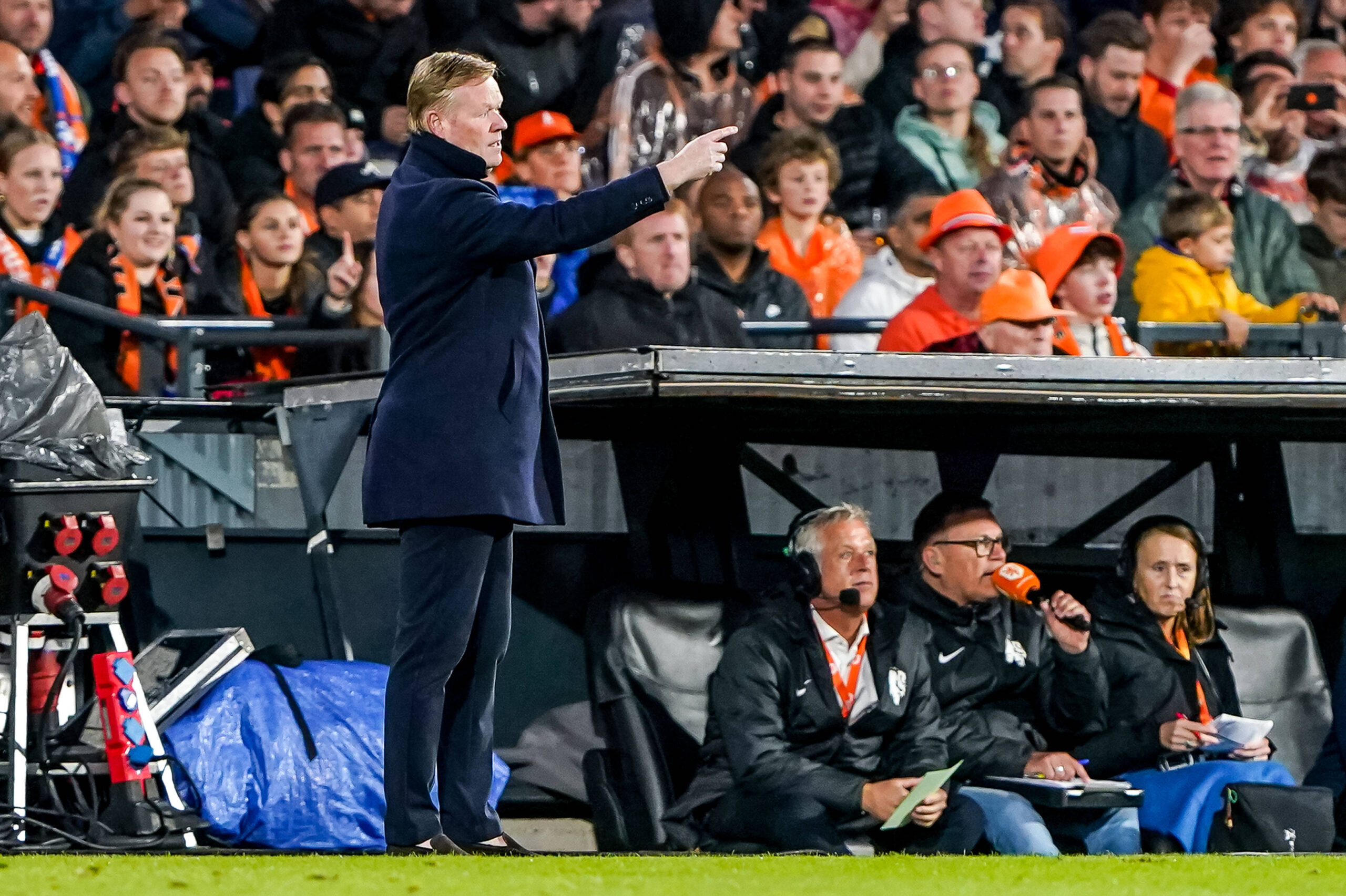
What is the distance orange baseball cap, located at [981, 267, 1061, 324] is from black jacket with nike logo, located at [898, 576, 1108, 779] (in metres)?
1.15

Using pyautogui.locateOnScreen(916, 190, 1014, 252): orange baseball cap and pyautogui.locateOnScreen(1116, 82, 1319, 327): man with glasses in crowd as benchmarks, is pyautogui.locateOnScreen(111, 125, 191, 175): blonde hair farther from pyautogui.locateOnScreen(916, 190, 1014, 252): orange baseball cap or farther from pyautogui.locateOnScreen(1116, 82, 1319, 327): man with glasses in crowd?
pyautogui.locateOnScreen(1116, 82, 1319, 327): man with glasses in crowd

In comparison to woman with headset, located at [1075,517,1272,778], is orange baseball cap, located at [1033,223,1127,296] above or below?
above

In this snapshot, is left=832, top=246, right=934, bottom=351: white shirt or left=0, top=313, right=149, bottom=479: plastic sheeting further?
left=832, top=246, right=934, bottom=351: white shirt

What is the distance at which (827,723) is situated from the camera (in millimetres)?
6156

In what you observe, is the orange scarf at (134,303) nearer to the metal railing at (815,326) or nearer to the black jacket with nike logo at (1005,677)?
the metal railing at (815,326)

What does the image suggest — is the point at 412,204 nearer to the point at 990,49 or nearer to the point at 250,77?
the point at 250,77

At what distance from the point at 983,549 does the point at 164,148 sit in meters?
3.72

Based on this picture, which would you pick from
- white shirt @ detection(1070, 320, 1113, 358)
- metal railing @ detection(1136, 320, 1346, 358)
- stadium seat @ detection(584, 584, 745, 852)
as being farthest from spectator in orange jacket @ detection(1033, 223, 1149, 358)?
stadium seat @ detection(584, 584, 745, 852)

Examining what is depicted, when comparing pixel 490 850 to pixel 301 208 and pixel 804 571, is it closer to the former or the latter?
pixel 804 571

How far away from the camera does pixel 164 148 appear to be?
331 inches

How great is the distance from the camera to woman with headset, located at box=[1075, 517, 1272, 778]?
21.0 feet

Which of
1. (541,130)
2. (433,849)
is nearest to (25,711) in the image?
(433,849)

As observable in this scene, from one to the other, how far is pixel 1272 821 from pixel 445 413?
8.69ft

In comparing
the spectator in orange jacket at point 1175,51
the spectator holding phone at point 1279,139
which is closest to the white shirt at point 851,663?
the spectator holding phone at point 1279,139
